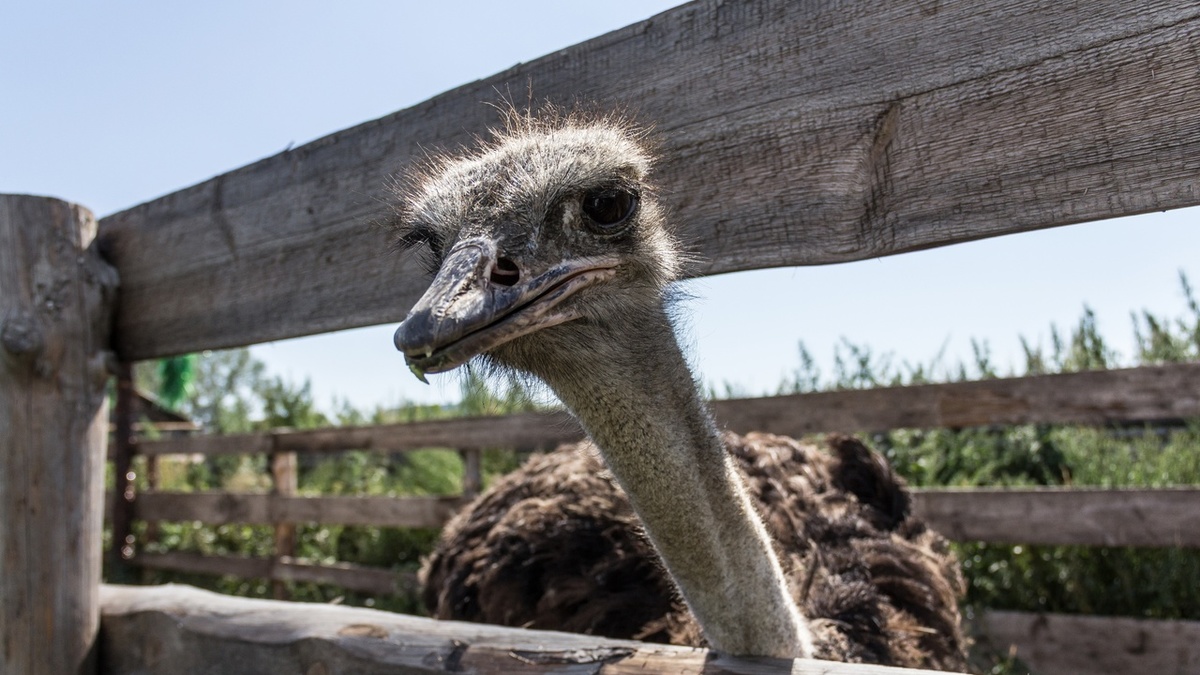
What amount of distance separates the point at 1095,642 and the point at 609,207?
293 cm

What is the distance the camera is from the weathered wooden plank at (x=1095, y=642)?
3.23 m

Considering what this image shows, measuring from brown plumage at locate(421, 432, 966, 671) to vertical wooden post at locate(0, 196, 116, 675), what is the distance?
3.56 feet

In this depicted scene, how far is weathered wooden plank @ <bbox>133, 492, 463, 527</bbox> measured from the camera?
5.20 meters

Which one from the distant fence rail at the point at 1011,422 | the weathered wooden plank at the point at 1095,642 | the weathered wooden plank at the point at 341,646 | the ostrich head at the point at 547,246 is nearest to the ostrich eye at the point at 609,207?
the ostrich head at the point at 547,246

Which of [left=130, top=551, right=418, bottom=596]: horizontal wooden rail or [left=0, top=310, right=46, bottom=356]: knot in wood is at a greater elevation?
[left=0, top=310, right=46, bottom=356]: knot in wood

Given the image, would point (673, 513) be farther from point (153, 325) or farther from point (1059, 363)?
point (1059, 363)

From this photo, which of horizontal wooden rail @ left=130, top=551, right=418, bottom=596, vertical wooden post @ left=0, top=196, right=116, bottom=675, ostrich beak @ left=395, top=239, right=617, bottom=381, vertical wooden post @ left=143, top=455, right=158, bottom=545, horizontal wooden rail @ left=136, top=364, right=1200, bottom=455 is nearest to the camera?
ostrich beak @ left=395, top=239, right=617, bottom=381

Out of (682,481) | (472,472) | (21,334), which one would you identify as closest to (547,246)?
(682,481)

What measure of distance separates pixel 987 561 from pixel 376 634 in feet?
10.8

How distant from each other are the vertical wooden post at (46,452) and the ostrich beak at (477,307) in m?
1.52

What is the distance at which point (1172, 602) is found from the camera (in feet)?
11.6

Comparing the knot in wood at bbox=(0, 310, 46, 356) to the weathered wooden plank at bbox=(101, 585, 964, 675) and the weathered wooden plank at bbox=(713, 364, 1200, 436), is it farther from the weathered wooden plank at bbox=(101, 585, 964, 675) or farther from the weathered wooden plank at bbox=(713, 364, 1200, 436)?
the weathered wooden plank at bbox=(713, 364, 1200, 436)

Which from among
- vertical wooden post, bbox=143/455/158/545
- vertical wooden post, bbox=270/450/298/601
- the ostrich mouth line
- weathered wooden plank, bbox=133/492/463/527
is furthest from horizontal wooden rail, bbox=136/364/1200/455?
vertical wooden post, bbox=143/455/158/545

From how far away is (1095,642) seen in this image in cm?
343
